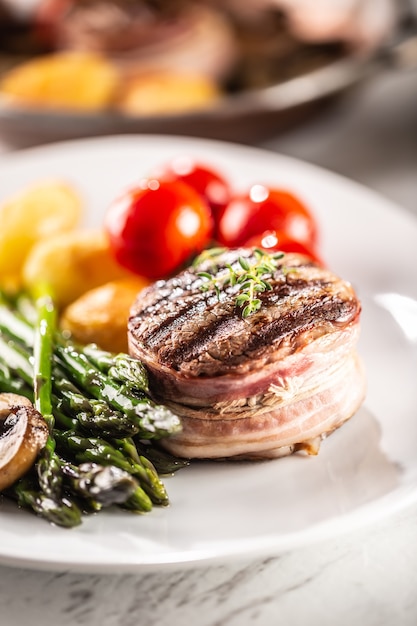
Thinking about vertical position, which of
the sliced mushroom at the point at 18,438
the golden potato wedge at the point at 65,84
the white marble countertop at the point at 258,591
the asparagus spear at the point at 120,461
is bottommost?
the white marble countertop at the point at 258,591

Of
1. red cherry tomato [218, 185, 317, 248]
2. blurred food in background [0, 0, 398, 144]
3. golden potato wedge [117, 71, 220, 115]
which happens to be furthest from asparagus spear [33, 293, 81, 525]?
golden potato wedge [117, 71, 220, 115]

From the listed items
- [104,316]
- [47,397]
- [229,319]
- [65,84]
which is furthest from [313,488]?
[65,84]

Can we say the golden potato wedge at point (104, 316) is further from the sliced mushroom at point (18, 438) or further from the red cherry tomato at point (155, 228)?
the sliced mushroom at point (18, 438)

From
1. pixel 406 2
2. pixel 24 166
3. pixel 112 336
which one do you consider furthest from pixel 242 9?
pixel 112 336

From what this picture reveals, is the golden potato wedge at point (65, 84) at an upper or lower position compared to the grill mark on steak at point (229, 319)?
upper

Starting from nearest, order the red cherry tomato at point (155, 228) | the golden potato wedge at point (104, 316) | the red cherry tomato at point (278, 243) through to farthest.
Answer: the golden potato wedge at point (104, 316), the red cherry tomato at point (278, 243), the red cherry tomato at point (155, 228)

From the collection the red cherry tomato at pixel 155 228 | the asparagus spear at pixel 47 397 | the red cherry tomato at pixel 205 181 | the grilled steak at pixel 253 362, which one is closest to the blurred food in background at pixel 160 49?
the red cherry tomato at pixel 205 181

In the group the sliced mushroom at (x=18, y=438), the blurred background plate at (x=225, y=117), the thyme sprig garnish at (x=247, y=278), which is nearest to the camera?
the sliced mushroom at (x=18, y=438)
